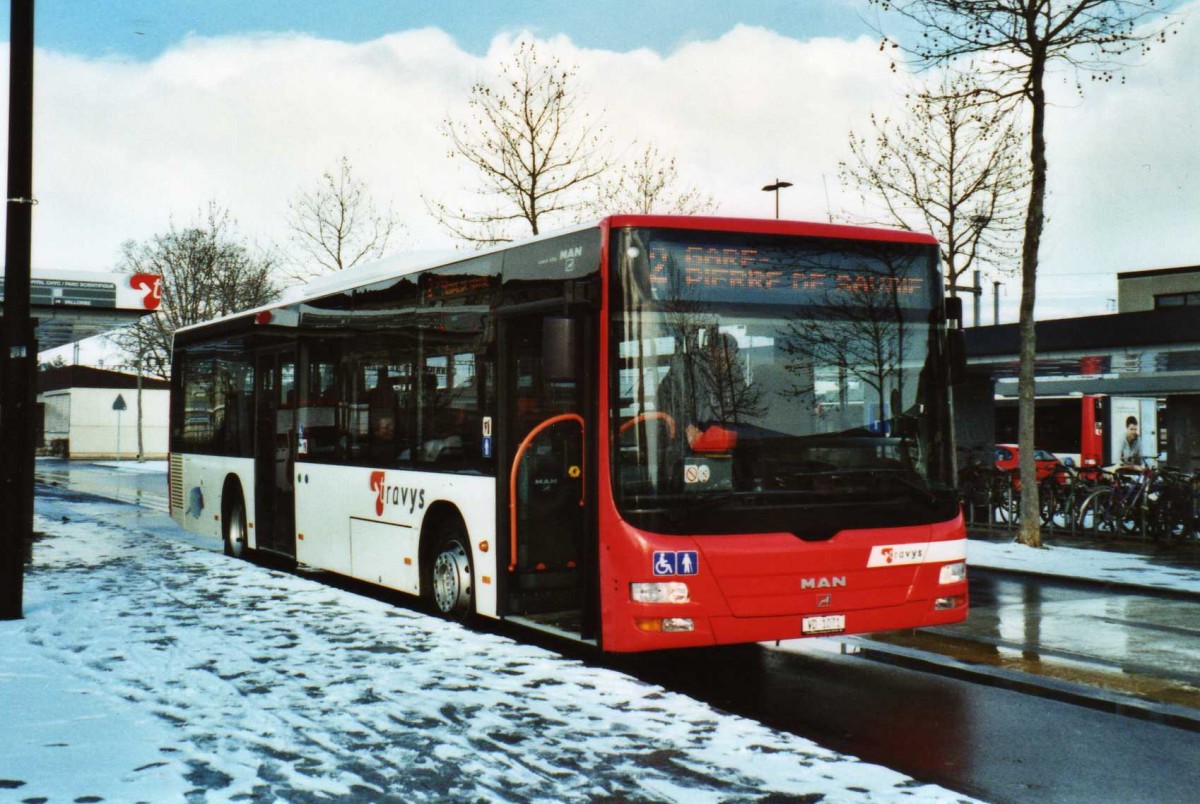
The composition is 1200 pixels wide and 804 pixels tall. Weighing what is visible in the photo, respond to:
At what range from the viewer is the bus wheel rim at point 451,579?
9.79 metres

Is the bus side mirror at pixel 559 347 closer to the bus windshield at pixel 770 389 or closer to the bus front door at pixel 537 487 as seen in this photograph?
the bus windshield at pixel 770 389

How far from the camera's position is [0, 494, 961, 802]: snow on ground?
17.2ft

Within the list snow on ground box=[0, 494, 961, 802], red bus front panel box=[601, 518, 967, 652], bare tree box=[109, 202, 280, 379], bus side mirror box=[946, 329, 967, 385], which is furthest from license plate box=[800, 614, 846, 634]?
bare tree box=[109, 202, 280, 379]

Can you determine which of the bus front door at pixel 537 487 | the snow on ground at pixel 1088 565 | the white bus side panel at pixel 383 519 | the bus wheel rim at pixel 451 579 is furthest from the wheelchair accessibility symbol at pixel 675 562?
the snow on ground at pixel 1088 565

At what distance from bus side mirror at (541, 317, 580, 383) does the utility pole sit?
4.32 m

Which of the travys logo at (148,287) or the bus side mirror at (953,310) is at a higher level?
the travys logo at (148,287)

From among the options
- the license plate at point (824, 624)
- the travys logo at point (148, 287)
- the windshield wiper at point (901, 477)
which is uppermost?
the travys logo at point (148, 287)

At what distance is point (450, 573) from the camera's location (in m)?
9.98

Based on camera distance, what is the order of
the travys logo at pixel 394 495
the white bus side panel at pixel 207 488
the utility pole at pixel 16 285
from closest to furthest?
the utility pole at pixel 16 285, the travys logo at pixel 394 495, the white bus side panel at pixel 207 488

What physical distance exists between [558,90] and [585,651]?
20514 mm

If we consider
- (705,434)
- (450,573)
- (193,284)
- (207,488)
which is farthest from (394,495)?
(193,284)

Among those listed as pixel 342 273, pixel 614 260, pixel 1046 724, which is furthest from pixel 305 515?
pixel 1046 724

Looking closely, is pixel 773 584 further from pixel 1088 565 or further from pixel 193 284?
pixel 193 284

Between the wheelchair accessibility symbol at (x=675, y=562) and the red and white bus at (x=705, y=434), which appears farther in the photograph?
the red and white bus at (x=705, y=434)
